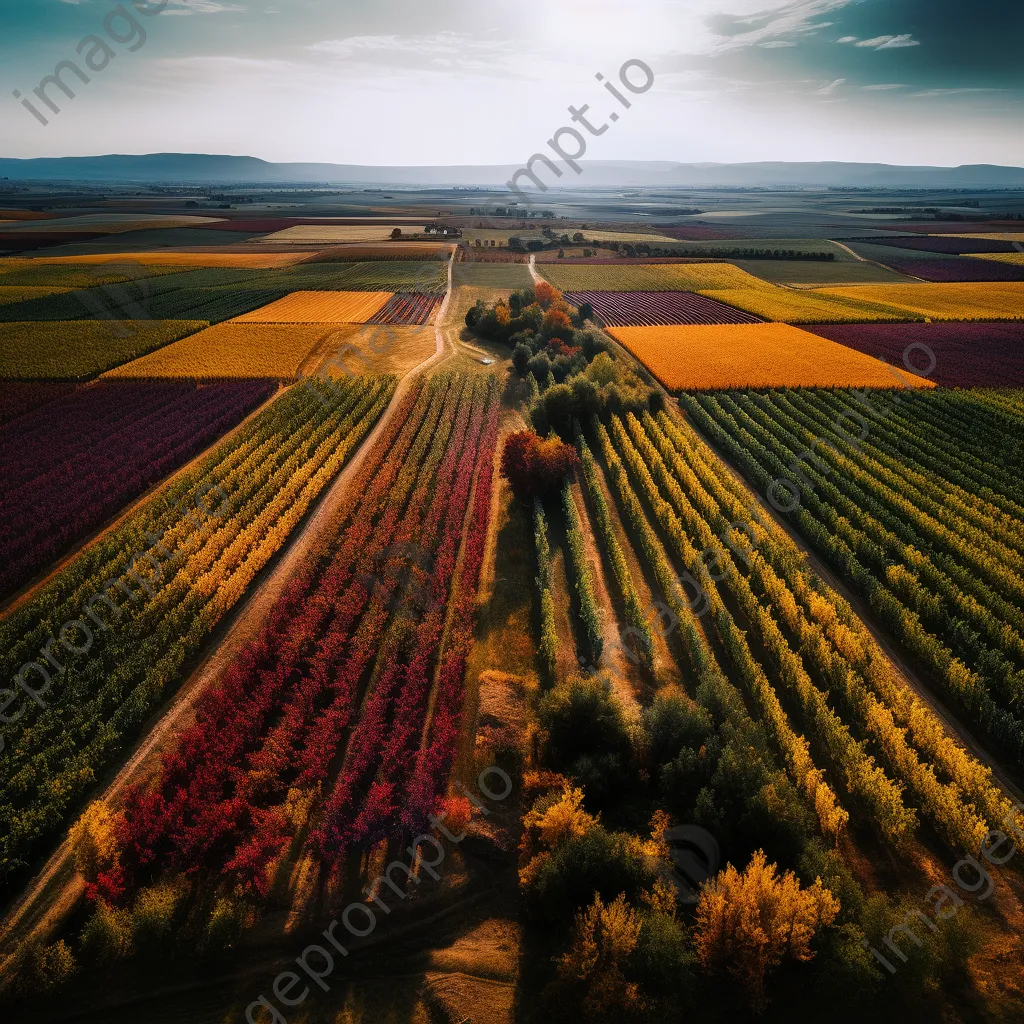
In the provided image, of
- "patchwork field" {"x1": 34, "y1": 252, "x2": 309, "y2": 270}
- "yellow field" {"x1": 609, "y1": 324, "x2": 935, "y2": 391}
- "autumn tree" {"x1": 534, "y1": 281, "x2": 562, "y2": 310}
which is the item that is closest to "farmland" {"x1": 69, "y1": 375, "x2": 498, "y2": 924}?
"yellow field" {"x1": 609, "y1": 324, "x2": 935, "y2": 391}

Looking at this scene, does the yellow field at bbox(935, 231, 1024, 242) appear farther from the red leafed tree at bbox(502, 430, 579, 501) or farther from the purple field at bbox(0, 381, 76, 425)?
the purple field at bbox(0, 381, 76, 425)

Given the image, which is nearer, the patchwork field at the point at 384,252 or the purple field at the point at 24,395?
the purple field at the point at 24,395

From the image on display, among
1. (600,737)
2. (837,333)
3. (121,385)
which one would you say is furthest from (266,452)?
(837,333)

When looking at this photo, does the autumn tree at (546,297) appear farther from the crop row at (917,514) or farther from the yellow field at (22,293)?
the yellow field at (22,293)

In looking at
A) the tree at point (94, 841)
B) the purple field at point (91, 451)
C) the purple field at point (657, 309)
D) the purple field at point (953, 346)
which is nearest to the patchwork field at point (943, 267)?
the purple field at point (953, 346)

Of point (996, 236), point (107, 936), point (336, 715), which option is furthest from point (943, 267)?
point (107, 936)

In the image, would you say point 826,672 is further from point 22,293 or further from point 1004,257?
point 1004,257

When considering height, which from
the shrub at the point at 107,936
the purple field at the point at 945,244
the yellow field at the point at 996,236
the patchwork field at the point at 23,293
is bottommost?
the shrub at the point at 107,936

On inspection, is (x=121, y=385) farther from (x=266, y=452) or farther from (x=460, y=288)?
(x=460, y=288)
